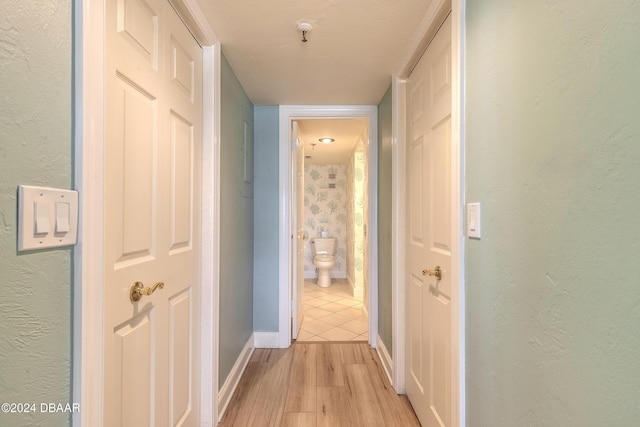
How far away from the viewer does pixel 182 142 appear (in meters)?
1.40

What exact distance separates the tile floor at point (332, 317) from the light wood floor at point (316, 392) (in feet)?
1.08

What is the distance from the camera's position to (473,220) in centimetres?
107

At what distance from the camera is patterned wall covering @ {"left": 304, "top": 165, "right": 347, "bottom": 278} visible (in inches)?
230

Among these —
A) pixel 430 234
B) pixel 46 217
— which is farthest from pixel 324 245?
pixel 46 217

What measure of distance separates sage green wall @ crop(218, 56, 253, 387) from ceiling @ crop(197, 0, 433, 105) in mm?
195

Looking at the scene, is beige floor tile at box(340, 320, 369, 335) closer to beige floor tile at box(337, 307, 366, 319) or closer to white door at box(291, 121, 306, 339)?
beige floor tile at box(337, 307, 366, 319)

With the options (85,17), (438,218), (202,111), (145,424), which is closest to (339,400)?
(145,424)

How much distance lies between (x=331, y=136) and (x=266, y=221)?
5.23ft

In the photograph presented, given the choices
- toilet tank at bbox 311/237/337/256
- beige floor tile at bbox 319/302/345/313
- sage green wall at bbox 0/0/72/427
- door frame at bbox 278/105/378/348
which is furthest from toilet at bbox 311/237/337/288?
sage green wall at bbox 0/0/72/427

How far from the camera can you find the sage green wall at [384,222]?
7.54 ft

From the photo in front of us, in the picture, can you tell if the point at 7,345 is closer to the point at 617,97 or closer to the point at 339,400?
the point at 617,97

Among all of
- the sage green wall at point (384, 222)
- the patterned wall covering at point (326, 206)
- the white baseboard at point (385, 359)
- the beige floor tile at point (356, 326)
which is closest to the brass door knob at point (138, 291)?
the sage green wall at point (384, 222)

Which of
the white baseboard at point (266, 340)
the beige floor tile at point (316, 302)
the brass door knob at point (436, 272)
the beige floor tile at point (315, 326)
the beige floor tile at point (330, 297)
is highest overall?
the brass door knob at point (436, 272)

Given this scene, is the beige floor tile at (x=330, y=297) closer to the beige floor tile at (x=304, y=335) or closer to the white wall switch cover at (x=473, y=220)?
the beige floor tile at (x=304, y=335)
